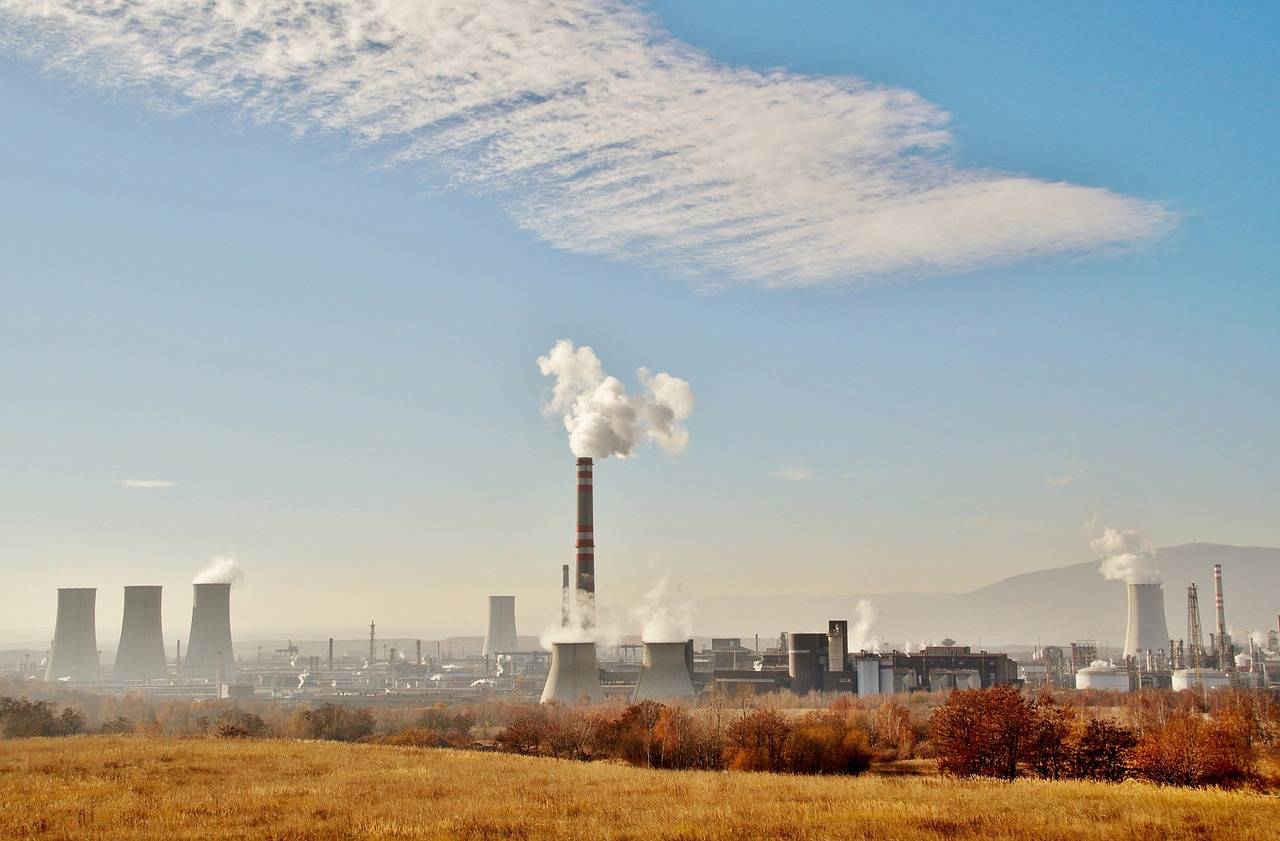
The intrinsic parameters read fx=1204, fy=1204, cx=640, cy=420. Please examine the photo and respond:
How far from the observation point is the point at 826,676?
74312 millimetres

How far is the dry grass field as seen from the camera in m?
16.7

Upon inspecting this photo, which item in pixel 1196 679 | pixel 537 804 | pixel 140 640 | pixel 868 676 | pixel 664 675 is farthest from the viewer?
pixel 140 640

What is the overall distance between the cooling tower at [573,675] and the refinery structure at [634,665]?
0.20 ft

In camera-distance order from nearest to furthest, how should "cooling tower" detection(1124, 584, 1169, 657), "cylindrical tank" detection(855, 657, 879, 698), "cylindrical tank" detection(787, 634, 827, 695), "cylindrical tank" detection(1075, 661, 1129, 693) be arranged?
1. "cylindrical tank" detection(855, 657, 879, 698)
2. "cylindrical tank" detection(787, 634, 827, 695)
3. "cylindrical tank" detection(1075, 661, 1129, 693)
4. "cooling tower" detection(1124, 584, 1169, 657)

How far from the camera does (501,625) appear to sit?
140m

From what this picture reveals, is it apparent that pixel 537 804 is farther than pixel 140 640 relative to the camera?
No

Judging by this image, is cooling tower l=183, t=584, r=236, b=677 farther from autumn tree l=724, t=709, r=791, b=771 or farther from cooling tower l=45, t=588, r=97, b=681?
autumn tree l=724, t=709, r=791, b=771

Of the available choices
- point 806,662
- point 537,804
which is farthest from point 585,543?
point 537,804

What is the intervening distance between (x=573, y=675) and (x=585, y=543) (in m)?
6.62

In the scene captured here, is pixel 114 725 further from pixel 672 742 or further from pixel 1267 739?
pixel 1267 739

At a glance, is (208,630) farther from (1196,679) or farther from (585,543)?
(1196,679)

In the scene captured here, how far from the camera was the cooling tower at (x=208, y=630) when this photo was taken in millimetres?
88250

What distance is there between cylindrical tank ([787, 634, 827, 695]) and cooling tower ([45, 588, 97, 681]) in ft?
167

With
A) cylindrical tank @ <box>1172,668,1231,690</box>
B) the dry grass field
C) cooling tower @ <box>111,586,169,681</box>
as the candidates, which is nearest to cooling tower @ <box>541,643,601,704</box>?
the dry grass field
